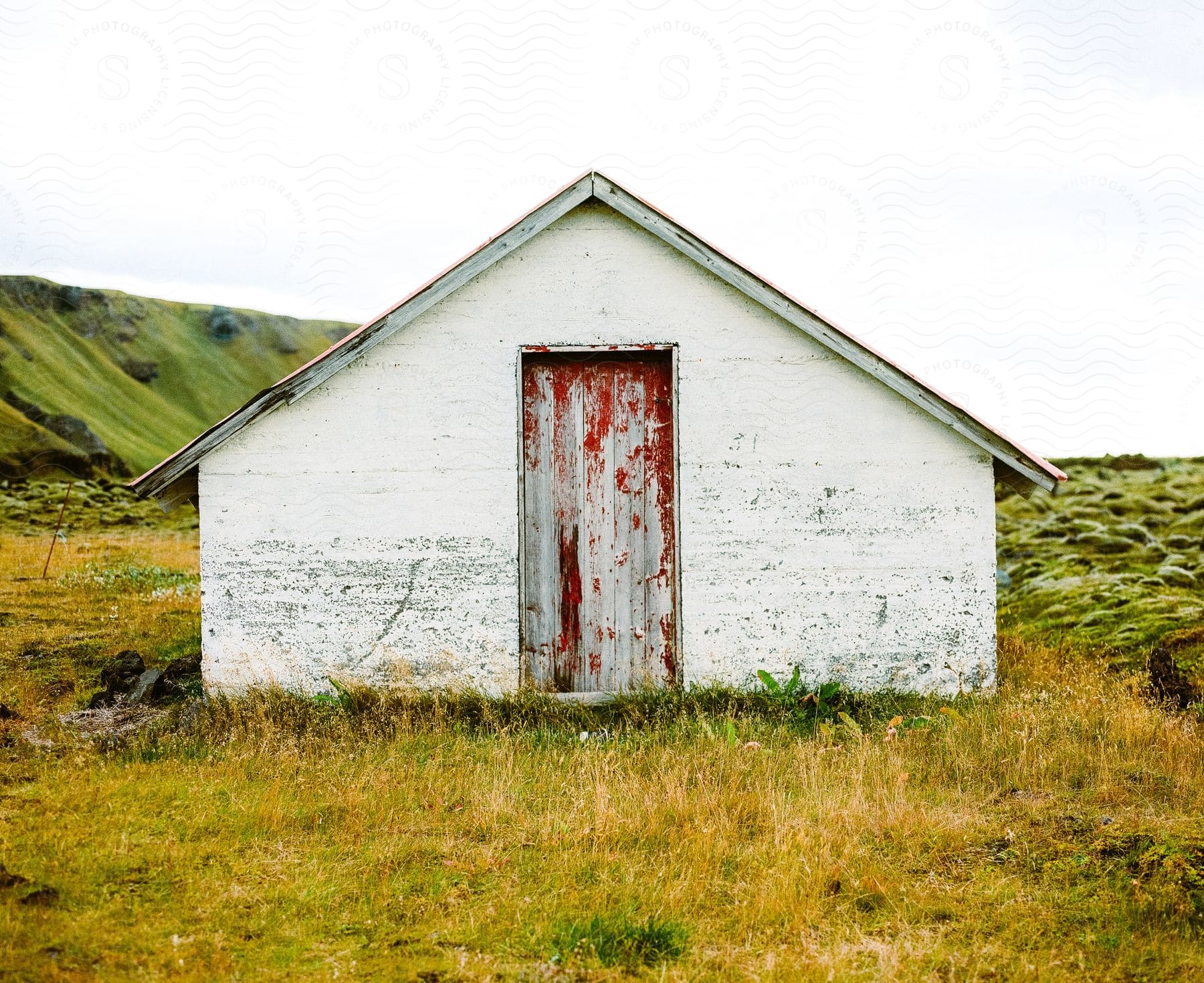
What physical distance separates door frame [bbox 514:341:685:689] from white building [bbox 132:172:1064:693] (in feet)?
0.09

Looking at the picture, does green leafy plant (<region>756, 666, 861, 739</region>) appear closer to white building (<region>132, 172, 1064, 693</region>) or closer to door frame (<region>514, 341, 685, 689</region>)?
white building (<region>132, 172, 1064, 693</region>)

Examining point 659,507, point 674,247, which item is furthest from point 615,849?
point 674,247

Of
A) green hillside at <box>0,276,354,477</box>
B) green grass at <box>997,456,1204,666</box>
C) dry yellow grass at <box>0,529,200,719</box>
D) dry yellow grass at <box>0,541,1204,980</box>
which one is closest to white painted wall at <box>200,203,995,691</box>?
dry yellow grass at <box>0,541,1204,980</box>

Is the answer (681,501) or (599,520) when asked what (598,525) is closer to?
(599,520)

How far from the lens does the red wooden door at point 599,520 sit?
27.0ft

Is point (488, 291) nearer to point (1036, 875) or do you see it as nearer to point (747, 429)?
point (747, 429)

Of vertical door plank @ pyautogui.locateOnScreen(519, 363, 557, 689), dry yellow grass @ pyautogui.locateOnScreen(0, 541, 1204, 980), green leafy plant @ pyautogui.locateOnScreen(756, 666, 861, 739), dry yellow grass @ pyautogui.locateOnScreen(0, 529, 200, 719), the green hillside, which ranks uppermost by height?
the green hillside

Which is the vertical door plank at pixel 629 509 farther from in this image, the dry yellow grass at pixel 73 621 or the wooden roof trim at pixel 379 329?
the dry yellow grass at pixel 73 621

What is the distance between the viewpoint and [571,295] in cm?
812

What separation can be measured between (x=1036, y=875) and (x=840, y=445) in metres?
4.00

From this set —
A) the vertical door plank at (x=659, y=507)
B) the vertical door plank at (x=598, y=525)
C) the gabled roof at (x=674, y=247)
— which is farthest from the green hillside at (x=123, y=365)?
the vertical door plank at (x=659, y=507)

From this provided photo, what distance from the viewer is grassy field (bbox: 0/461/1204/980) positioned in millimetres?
4027

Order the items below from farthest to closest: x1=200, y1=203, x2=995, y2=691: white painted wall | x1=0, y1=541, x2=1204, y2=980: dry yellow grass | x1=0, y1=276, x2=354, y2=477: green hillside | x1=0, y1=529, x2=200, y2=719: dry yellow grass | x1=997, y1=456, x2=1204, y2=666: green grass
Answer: x1=0, y1=276, x2=354, y2=477: green hillside, x1=997, y1=456, x2=1204, y2=666: green grass, x1=0, y1=529, x2=200, y2=719: dry yellow grass, x1=200, y1=203, x2=995, y2=691: white painted wall, x1=0, y1=541, x2=1204, y2=980: dry yellow grass

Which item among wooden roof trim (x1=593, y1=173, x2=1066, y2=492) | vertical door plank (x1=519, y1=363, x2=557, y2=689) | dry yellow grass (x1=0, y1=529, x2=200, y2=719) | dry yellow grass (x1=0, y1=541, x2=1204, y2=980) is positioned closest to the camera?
dry yellow grass (x1=0, y1=541, x2=1204, y2=980)
